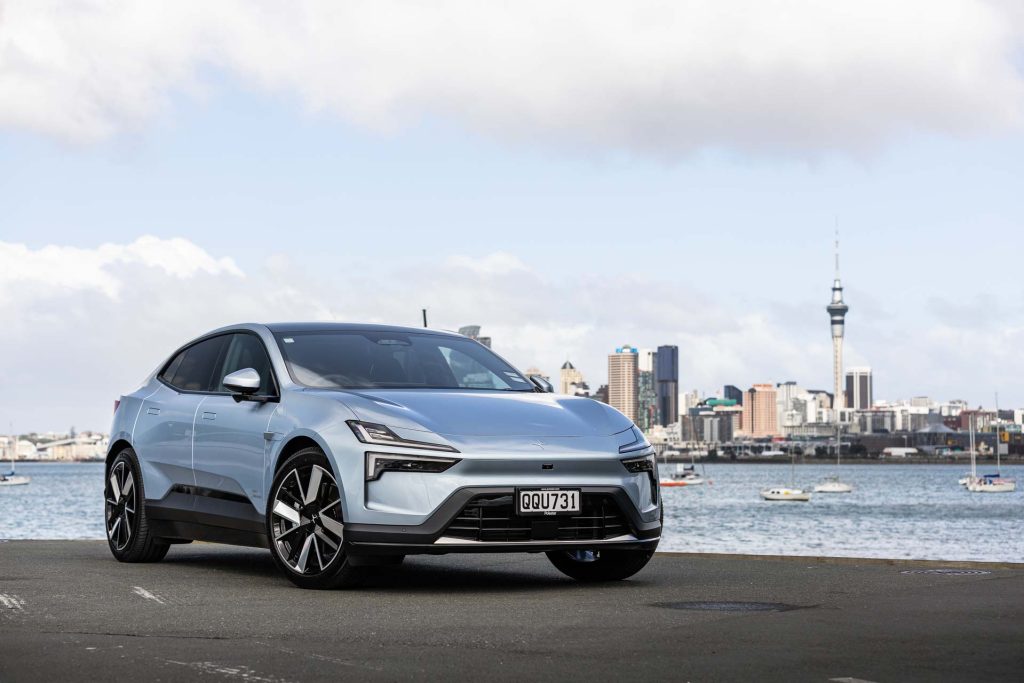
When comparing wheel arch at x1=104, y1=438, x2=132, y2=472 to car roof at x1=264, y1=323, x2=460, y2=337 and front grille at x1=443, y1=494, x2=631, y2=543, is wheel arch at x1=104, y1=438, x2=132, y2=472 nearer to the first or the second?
car roof at x1=264, y1=323, x2=460, y2=337

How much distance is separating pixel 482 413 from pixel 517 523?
698mm

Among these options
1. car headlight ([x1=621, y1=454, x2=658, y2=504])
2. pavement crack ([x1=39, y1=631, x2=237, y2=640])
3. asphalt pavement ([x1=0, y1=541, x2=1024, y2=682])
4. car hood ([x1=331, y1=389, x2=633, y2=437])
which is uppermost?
car hood ([x1=331, y1=389, x2=633, y2=437])

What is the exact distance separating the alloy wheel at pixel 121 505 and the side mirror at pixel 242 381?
2072mm

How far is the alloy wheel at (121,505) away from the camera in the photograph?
11242 mm

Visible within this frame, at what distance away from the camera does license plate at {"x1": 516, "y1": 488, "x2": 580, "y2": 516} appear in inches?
346

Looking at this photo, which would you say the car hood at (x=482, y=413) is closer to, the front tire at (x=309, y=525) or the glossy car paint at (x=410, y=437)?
the glossy car paint at (x=410, y=437)

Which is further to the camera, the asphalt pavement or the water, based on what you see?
the water

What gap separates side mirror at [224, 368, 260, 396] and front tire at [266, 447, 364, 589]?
62cm

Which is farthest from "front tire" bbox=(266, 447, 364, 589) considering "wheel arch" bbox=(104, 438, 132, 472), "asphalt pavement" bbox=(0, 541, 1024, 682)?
"wheel arch" bbox=(104, 438, 132, 472)

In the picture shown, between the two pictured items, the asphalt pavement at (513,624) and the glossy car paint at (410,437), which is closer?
the asphalt pavement at (513,624)

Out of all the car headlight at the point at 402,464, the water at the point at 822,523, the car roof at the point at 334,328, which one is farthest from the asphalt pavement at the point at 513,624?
the water at the point at 822,523

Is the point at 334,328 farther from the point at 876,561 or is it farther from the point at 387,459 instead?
the point at 876,561

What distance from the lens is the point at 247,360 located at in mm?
10430

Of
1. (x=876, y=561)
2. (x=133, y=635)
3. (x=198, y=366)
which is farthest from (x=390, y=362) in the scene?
(x=876, y=561)
